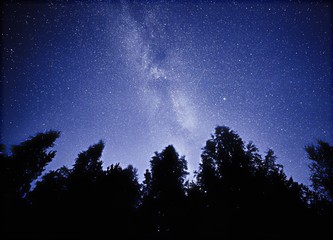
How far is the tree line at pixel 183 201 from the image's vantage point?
11.1 metres

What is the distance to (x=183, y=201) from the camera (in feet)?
49.9

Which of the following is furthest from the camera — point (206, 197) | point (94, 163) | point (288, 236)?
point (94, 163)

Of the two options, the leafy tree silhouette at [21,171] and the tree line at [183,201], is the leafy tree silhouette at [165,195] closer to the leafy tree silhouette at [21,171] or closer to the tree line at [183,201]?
the tree line at [183,201]

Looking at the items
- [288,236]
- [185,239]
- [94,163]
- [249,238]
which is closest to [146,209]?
[185,239]

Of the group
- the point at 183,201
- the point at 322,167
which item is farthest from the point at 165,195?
the point at 322,167

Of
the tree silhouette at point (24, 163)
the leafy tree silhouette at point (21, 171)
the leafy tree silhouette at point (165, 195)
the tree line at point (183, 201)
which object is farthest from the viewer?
the tree silhouette at point (24, 163)

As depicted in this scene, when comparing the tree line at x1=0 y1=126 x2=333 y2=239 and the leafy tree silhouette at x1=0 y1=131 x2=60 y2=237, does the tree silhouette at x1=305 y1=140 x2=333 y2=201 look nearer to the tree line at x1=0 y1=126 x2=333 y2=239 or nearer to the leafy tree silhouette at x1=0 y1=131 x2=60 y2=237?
the tree line at x1=0 y1=126 x2=333 y2=239

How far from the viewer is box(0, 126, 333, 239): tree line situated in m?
11.1

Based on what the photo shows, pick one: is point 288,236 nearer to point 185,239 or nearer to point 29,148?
point 185,239

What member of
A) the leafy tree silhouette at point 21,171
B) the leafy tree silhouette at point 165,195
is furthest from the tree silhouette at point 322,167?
the leafy tree silhouette at point 21,171

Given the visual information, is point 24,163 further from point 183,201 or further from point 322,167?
point 322,167

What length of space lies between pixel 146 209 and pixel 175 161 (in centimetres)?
661

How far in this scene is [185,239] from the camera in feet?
40.3

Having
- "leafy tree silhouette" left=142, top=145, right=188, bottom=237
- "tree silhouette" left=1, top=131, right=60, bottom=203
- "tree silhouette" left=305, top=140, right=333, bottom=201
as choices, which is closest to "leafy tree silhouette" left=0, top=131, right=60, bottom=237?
"tree silhouette" left=1, top=131, right=60, bottom=203
